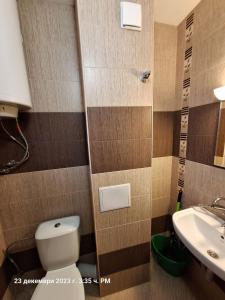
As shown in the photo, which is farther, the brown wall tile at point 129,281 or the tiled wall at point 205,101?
the brown wall tile at point 129,281

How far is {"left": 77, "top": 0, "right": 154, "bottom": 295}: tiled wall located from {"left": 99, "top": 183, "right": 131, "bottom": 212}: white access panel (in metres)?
0.04

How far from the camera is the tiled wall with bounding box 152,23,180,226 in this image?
4.78 feet

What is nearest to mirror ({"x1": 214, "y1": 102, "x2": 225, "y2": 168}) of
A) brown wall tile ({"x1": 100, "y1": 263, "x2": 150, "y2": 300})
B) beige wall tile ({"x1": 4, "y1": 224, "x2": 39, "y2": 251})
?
brown wall tile ({"x1": 100, "y1": 263, "x2": 150, "y2": 300})

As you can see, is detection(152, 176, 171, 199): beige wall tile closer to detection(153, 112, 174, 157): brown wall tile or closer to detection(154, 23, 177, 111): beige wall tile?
detection(153, 112, 174, 157): brown wall tile

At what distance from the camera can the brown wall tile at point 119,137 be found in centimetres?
109

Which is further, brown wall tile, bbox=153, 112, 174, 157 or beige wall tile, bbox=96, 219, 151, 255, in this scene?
brown wall tile, bbox=153, 112, 174, 157

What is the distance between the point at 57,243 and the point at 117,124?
109 centimetres

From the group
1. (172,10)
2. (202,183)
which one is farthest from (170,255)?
(172,10)

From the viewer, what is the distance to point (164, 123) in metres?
1.60

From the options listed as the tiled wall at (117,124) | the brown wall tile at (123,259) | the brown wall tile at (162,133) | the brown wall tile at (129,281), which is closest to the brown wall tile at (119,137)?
the tiled wall at (117,124)

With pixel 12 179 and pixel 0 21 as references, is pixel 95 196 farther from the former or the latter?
pixel 0 21

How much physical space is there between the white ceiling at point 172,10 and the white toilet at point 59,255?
2014 millimetres

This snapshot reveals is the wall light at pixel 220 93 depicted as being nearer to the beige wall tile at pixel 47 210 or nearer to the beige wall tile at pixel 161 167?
the beige wall tile at pixel 161 167

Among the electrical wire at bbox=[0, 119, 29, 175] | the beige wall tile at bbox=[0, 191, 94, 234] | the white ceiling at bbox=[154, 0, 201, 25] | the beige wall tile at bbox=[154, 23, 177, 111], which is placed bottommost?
the beige wall tile at bbox=[0, 191, 94, 234]
